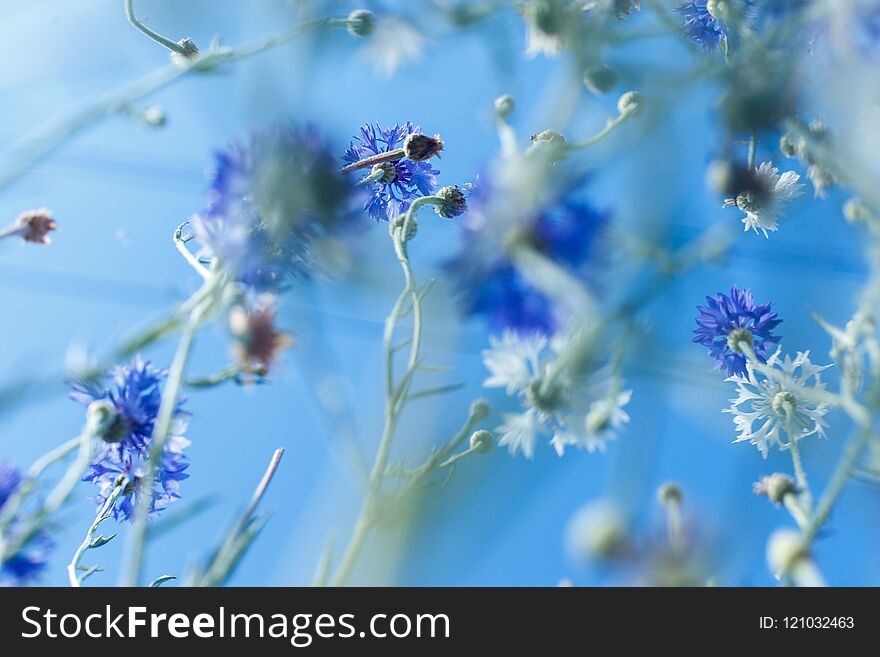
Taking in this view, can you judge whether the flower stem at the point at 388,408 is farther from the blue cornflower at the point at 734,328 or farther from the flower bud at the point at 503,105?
the blue cornflower at the point at 734,328

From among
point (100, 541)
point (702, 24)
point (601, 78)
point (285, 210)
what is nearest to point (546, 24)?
point (601, 78)

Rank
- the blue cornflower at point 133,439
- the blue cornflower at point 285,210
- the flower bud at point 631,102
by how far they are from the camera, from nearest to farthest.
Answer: the blue cornflower at point 285,210, the flower bud at point 631,102, the blue cornflower at point 133,439

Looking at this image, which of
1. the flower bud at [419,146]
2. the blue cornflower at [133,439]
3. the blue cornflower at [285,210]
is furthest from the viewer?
the flower bud at [419,146]

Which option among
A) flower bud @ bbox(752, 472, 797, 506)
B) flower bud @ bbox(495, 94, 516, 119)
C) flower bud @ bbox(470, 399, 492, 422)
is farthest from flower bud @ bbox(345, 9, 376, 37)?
flower bud @ bbox(752, 472, 797, 506)

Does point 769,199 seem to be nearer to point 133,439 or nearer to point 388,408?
point 388,408

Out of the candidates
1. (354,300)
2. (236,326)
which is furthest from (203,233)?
(354,300)

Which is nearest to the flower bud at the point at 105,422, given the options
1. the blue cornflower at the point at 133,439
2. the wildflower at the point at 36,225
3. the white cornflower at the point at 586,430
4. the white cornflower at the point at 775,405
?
the blue cornflower at the point at 133,439

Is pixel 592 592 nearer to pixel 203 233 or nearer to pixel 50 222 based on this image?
pixel 203 233
